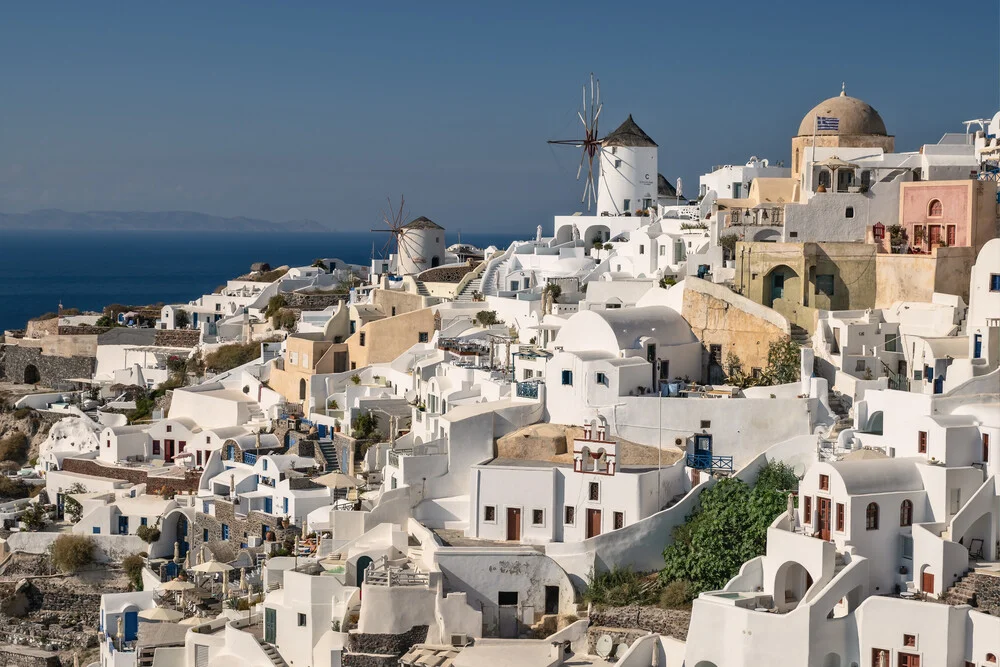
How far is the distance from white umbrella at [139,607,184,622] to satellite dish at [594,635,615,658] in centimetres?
943

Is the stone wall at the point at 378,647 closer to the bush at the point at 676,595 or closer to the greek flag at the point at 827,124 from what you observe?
the bush at the point at 676,595

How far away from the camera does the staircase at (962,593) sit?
22625 millimetres

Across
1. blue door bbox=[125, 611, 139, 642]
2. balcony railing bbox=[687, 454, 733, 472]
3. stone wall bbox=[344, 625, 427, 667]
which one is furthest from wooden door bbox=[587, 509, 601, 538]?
blue door bbox=[125, 611, 139, 642]

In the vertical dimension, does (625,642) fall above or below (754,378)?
below

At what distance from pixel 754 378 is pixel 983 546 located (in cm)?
719

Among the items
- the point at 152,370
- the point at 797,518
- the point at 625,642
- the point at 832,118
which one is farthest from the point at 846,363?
the point at 152,370

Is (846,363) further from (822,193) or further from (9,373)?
(9,373)

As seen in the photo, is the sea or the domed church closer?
the domed church

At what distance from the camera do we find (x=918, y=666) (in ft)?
72.4

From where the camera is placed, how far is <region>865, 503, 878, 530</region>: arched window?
23.5m

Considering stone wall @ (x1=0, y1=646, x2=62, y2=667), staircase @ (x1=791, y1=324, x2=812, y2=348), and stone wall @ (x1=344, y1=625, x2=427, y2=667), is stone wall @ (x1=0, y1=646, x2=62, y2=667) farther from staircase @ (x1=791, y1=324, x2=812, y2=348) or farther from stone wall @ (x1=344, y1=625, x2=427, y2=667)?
staircase @ (x1=791, y1=324, x2=812, y2=348)

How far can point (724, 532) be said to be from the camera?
83.3 feet

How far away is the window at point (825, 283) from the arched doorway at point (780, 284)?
54 cm

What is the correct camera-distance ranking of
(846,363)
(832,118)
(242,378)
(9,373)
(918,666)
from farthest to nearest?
(9,373) → (242,378) → (832,118) → (846,363) → (918,666)
